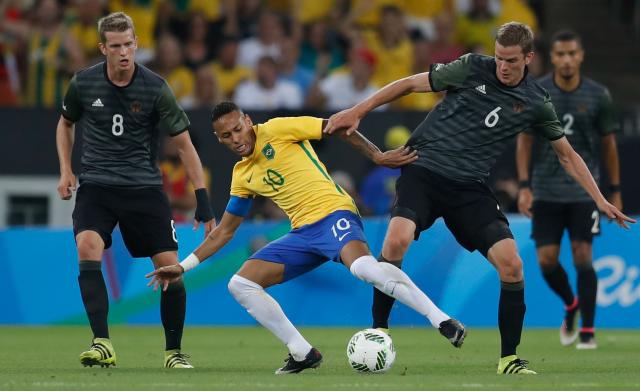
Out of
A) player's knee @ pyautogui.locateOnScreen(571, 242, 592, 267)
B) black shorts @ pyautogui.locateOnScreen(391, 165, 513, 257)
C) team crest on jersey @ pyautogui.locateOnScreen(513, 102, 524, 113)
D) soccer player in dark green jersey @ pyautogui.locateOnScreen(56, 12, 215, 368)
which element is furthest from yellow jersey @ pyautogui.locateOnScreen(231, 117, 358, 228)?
player's knee @ pyautogui.locateOnScreen(571, 242, 592, 267)

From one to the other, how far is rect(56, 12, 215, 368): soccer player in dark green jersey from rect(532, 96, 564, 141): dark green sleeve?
230 centimetres

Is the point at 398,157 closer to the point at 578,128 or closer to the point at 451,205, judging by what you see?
the point at 451,205

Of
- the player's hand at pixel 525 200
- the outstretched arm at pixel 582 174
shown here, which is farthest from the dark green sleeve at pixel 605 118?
the outstretched arm at pixel 582 174

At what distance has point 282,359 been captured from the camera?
10.6 meters

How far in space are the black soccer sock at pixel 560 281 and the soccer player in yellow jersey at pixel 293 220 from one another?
3507 mm

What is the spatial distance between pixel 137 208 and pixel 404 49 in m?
9.34

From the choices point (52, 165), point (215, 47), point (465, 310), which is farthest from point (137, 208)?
point (215, 47)

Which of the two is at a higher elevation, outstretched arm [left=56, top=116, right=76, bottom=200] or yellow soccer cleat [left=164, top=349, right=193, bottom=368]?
outstretched arm [left=56, top=116, right=76, bottom=200]

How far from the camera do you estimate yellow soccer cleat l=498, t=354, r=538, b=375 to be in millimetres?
8734

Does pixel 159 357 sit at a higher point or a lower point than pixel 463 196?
lower

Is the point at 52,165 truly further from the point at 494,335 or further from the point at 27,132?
the point at 494,335

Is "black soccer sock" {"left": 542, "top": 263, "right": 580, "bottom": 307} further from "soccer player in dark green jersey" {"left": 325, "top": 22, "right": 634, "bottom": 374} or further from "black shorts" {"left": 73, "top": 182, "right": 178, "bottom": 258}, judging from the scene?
"black shorts" {"left": 73, "top": 182, "right": 178, "bottom": 258}

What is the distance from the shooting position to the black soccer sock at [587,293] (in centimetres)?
1201

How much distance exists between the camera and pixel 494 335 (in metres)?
13.4
